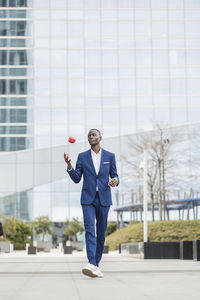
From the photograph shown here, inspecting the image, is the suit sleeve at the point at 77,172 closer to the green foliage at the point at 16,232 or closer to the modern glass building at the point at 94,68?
the green foliage at the point at 16,232

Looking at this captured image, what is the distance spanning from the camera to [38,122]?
61.8m

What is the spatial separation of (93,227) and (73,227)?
5106 cm

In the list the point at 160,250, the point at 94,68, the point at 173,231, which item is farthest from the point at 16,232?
the point at 160,250

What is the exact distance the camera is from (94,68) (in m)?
63.2

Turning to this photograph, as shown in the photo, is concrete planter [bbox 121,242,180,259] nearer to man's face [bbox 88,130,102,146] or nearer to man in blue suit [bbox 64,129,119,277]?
man in blue suit [bbox 64,129,119,277]

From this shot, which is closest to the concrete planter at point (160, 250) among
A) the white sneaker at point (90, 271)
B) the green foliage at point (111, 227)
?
the white sneaker at point (90, 271)

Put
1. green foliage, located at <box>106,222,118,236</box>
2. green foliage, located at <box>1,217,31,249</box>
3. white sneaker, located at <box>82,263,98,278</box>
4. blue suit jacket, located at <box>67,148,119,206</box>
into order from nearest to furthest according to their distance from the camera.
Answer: white sneaker, located at <box>82,263,98,278</box> → blue suit jacket, located at <box>67,148,119,206</box> → green foliage, located at <box>1,217,31,249</box> → green foliage, located at <box>106,222,118,236</box>

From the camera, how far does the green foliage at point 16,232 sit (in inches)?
2007

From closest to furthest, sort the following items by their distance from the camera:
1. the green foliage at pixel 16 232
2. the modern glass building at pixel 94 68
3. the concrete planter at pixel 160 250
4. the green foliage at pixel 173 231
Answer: the concrete planter at pixel 160 250, the green foliage at pixel 173 231, the green foliage at pixel 16 232, the modern glass building at pixel 94 68

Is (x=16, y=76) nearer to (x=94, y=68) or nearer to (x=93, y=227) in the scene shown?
(x=94, y=68)

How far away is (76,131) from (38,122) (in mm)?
4185

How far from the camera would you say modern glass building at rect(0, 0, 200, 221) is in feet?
203

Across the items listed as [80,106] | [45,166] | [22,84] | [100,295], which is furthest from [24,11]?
[100,295]

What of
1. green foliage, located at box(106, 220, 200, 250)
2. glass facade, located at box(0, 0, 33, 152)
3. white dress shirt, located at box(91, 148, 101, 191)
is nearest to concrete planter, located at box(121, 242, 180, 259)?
green foliage, located at box(106, 220, 200, 250)
